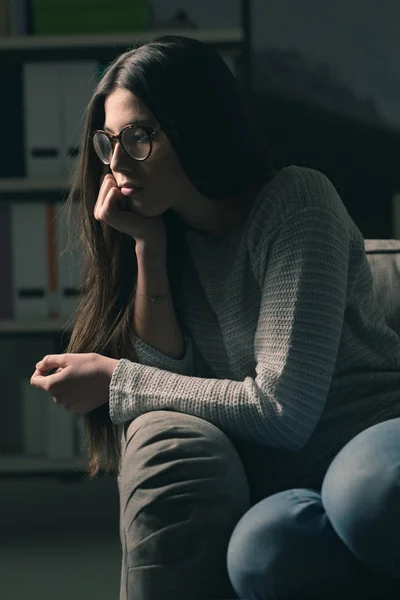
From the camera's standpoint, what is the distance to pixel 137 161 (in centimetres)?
131

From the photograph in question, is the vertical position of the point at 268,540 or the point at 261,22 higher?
the point at 261,22

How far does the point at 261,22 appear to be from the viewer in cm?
325

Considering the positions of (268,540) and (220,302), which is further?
(220,302)

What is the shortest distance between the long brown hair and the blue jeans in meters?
0.44

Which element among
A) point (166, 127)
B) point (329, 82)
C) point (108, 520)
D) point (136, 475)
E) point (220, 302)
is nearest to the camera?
point (136, 475)

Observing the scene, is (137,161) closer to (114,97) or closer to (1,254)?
(114,97)

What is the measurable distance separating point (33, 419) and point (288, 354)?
1.66 m

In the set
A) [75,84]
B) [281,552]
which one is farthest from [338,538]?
[75,84]

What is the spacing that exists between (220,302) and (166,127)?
26cm

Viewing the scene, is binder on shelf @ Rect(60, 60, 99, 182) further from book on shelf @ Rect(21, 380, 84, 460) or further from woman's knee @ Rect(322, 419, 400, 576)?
woman's knee @ Rect(322, 419, 400, 576)

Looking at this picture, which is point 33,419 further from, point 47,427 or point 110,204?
point 110,204

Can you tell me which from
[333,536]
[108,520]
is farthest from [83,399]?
[108,520]

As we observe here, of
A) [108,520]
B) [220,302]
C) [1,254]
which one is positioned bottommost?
[108,520]

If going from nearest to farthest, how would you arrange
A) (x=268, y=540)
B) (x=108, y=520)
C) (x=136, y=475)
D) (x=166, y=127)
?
(x=268, y=540) → (x=136, y=475) → (x=166, y=127) → (x=108, y=520)
